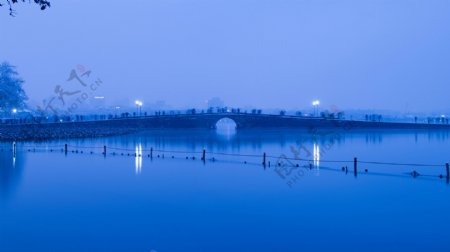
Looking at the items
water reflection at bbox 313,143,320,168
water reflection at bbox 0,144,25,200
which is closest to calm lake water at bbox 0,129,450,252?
water reflection at bbox 0,144,25,200

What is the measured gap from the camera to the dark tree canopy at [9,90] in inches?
2263

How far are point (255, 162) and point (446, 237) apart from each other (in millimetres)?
17819

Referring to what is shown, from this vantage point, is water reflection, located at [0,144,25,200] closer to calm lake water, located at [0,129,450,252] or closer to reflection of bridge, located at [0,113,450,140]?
calm lake water, located at [0,129,450,252]

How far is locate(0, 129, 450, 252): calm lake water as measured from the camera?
39.5ft

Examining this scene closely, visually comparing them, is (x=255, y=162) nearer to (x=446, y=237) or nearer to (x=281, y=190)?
(x=281, y=190)

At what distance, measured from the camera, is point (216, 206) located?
1634cm

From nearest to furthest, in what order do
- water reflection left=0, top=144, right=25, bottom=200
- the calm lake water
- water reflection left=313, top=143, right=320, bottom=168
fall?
the calm lake water
water reflection left=0, top=144, right=25, bottom=200
water reflection left=313, top=143, right=320, bottom=168

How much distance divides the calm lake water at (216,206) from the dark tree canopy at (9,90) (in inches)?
1277

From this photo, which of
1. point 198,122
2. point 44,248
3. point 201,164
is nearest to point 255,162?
point 201,164

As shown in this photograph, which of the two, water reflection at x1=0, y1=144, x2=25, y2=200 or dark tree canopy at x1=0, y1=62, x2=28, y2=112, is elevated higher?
dark tree canopy at x1=0, y1=62, x2=28, y2=112

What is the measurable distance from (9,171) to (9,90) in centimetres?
3850

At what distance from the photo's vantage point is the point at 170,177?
2275cm

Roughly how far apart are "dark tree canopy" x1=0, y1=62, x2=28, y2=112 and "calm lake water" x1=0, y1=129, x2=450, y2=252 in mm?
32444

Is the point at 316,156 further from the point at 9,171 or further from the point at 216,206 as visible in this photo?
the point at 9,171
